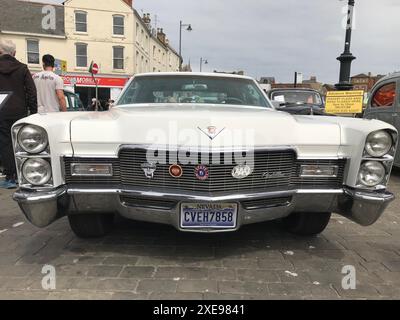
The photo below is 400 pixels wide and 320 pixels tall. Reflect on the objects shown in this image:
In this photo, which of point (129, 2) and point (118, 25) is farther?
point (129, 2)

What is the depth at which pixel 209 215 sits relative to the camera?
2.87 meters

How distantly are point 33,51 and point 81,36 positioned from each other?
3.63 m

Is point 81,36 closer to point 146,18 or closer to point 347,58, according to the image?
point 146,18

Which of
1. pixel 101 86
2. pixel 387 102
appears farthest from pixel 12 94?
pixel 101 86

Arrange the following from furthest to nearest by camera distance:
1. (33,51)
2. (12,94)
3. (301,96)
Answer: (33,51)
(301,96)
(12,94)

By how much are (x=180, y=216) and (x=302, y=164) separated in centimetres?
99

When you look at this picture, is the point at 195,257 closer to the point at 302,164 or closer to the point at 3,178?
the point at 302,164

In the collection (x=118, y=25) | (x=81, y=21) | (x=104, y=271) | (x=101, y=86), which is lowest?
(x=104, y=271)

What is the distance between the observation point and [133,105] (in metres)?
3.84

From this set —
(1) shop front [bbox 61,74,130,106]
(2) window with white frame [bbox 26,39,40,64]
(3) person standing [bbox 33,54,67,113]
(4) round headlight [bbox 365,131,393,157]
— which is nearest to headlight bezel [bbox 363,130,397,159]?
(4) round headlight [bbox 365,131,393,157]

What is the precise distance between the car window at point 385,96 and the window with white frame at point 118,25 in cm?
2536

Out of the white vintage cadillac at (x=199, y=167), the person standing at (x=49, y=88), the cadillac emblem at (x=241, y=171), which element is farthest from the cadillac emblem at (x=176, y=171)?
the person standing at (x=49, y=88)

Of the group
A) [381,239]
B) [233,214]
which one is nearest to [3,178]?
[233,214]

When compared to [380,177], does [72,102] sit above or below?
above
